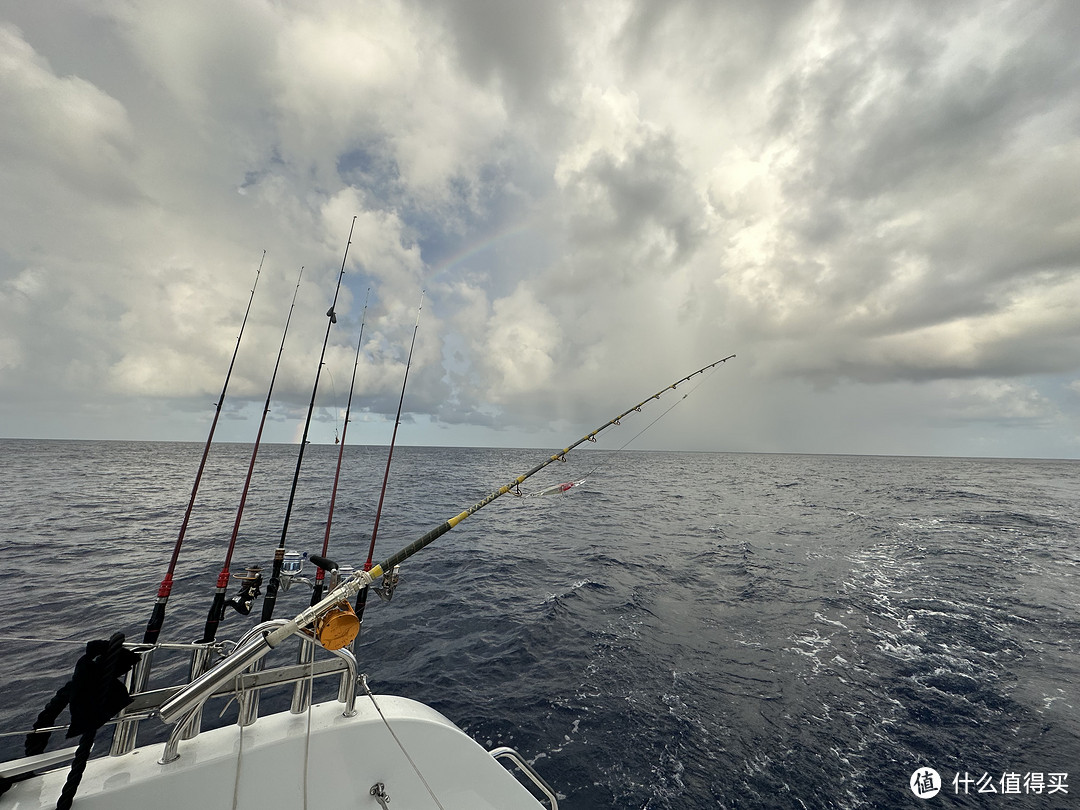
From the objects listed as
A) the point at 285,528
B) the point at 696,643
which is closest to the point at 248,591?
the point at 285,528

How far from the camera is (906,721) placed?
693 cm

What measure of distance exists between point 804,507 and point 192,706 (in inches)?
1449

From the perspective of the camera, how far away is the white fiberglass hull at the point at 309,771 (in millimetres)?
2975

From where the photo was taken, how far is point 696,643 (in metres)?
9.46

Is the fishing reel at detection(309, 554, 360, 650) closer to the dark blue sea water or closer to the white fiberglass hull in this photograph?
the white fiberglass hull

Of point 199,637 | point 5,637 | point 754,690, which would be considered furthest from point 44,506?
point 754,690

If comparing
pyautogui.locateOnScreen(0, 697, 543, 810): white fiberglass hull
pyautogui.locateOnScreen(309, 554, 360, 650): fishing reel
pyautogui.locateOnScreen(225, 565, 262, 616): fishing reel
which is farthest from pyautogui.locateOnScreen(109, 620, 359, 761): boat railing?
pyautogui.locateOnScreen(225, 565, 262, 616): fishing reel

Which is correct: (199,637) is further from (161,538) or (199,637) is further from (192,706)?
(161,538)

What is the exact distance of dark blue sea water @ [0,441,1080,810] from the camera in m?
5.96

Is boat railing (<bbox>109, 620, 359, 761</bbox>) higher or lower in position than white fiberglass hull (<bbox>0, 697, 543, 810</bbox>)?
higher

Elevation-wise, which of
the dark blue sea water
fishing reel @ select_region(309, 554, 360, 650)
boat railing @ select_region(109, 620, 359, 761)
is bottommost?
the dark blue sea water

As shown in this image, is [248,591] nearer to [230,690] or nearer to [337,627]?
[230,690]

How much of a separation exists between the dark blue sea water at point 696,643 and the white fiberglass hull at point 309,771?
243 cm

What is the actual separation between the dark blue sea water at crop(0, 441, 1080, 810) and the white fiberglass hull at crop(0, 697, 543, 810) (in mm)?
2432
